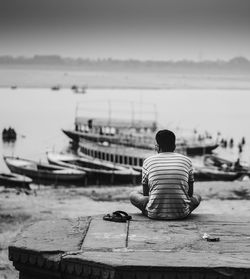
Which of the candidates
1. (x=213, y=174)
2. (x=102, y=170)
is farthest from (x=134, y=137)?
(x=213, y=174)

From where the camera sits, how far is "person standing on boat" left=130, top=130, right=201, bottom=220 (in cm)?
762

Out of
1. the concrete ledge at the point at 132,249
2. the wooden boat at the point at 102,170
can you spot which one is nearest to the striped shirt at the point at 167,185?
the concrete ledge at the point at 132,249

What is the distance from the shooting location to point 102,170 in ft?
132

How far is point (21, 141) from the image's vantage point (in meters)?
79.6

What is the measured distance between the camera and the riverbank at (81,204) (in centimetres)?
1761

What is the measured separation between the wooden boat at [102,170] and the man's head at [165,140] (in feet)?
101

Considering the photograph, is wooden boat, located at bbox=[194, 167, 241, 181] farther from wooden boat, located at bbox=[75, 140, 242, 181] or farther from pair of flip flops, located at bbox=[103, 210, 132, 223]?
pair of flip flops, located at bbox=[103, 210, 132, 223]

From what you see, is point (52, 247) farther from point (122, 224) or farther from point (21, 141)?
point (21, 141)

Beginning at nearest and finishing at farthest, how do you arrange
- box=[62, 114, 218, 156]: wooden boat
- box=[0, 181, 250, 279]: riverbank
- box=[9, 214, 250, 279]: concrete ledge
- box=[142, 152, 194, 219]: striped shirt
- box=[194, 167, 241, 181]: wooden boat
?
box=[9, 214, 250, 279]: concrete ledge < box=[142, 152, 194, 219]: striped shirt < box=[0, 181, 250, 279]: riverbank < box=[194, 167, 241, 181]: wooden boat < box=[62, 114, 218, 156]: wooden boat

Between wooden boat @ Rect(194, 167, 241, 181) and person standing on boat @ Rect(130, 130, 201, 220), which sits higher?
person standing on boat @ Rect(130, 130, 201, 220)

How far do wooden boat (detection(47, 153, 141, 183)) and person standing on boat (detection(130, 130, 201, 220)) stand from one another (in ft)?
101

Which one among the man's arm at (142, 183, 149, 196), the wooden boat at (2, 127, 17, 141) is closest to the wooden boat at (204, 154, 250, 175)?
the man's arm at (142, 183, 149, 196)

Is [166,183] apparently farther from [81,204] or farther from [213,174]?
[213,174]

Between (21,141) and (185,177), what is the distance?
241ft
